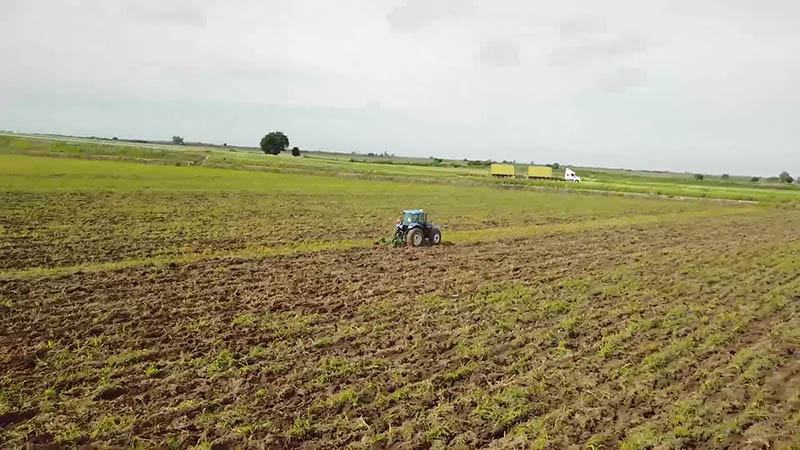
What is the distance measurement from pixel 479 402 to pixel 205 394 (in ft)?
12.7

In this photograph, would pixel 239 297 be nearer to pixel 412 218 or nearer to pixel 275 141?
pixel 412 218

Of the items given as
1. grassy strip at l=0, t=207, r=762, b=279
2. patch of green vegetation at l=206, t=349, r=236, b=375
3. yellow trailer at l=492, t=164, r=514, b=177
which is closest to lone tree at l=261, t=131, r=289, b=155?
yellow trailer at l=492, t=164, r=514, b=177

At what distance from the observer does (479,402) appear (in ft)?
26.3

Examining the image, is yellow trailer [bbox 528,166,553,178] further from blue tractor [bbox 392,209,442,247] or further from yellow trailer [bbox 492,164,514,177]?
blue tractor [bbox 392,209,442,247]

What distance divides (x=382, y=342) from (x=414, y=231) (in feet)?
39.1

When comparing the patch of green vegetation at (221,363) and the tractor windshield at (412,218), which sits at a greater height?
the tractor windshield at (412,218)

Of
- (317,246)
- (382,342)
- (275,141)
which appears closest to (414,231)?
(317,246)

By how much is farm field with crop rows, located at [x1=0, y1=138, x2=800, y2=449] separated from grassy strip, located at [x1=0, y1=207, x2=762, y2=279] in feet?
0.51

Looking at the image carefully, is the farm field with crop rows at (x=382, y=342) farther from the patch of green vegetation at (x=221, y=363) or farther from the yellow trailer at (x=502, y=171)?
the yellow trailer at (x=502, y=171)

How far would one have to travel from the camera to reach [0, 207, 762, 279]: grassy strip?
15.4 metres

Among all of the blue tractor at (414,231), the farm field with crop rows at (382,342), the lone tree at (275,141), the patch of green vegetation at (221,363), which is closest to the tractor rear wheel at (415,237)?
the blue tractor at (414,231)

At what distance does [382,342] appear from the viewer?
34.7ft

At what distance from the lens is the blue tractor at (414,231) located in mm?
22297

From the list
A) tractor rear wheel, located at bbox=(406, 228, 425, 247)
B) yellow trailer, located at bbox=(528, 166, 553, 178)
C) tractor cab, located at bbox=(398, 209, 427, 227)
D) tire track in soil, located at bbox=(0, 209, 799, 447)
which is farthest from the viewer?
yellow trailer, located at bbox=(528, 166, 553, 178)
